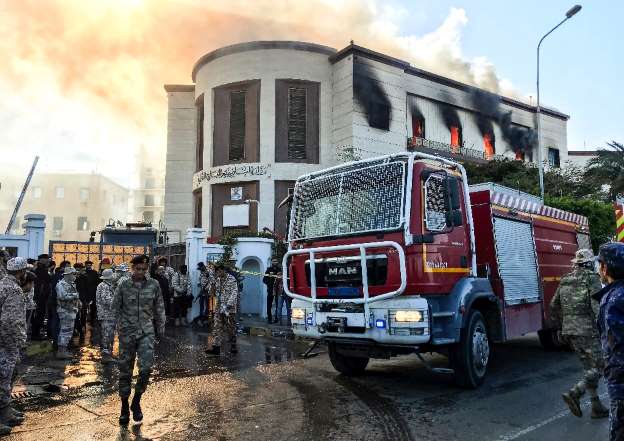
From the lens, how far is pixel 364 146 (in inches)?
1206

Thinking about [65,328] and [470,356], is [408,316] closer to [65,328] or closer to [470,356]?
[470,356]

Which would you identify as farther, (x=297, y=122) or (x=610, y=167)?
(x=297, y=122)

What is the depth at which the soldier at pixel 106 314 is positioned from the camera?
9.58 metres

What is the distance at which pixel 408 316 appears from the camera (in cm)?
637

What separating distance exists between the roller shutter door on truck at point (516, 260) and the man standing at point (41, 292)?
9523 mm

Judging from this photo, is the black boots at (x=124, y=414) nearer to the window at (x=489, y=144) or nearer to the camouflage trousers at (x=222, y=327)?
the camouflage trousers at (x=222, y=327)

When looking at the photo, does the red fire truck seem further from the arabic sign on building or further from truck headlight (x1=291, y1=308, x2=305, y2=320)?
the arabic sign on building

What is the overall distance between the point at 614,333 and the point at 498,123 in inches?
1582

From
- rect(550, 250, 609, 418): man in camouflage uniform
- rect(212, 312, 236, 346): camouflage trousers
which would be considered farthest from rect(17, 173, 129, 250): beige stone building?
rect(550, 250, 609, 418): man in camouflage uniform

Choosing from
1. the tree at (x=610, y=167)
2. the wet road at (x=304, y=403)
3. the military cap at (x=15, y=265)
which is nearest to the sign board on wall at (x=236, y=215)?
the tree at (x=610, y=167)

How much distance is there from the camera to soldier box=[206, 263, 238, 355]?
10000 mm

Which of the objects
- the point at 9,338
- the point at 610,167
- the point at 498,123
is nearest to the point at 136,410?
the point at 9,338

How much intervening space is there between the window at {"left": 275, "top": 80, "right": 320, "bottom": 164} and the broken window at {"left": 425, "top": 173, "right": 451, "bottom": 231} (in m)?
24.7

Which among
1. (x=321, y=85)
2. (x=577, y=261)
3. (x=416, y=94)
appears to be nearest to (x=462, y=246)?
(x=577, y=261)
